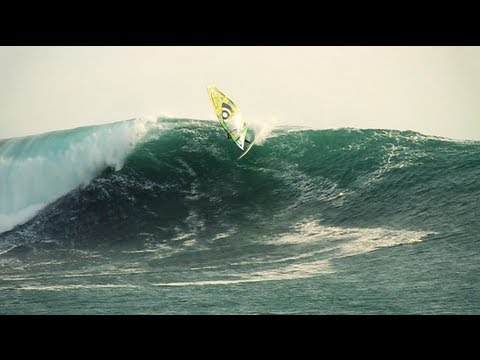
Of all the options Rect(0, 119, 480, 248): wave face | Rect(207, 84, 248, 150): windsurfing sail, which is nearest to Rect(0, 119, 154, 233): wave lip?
Rect(0, 119, 480, 248): wave face

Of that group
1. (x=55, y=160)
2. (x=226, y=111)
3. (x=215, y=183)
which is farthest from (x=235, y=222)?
(x=55, y=160)

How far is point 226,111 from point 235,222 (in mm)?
1453

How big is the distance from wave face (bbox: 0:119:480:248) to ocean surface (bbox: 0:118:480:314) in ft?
0.07

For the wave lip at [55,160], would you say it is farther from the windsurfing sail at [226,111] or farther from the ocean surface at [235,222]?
the windsurfing sail at [226,111]


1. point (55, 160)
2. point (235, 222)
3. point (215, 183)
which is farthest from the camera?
point (55, 160)

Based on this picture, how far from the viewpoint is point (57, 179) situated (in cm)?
749

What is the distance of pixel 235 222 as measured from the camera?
669 cm

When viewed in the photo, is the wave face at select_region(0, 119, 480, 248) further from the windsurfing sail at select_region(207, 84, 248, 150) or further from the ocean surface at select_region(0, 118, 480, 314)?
the windsurfing sail at select_region(207, 84, 248, 150)

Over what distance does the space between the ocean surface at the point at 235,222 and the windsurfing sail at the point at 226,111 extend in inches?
37.5

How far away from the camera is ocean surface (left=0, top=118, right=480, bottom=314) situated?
15.6 feet

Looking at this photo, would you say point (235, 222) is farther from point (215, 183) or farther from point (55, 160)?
point (55, 160)

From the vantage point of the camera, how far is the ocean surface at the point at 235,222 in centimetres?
476
